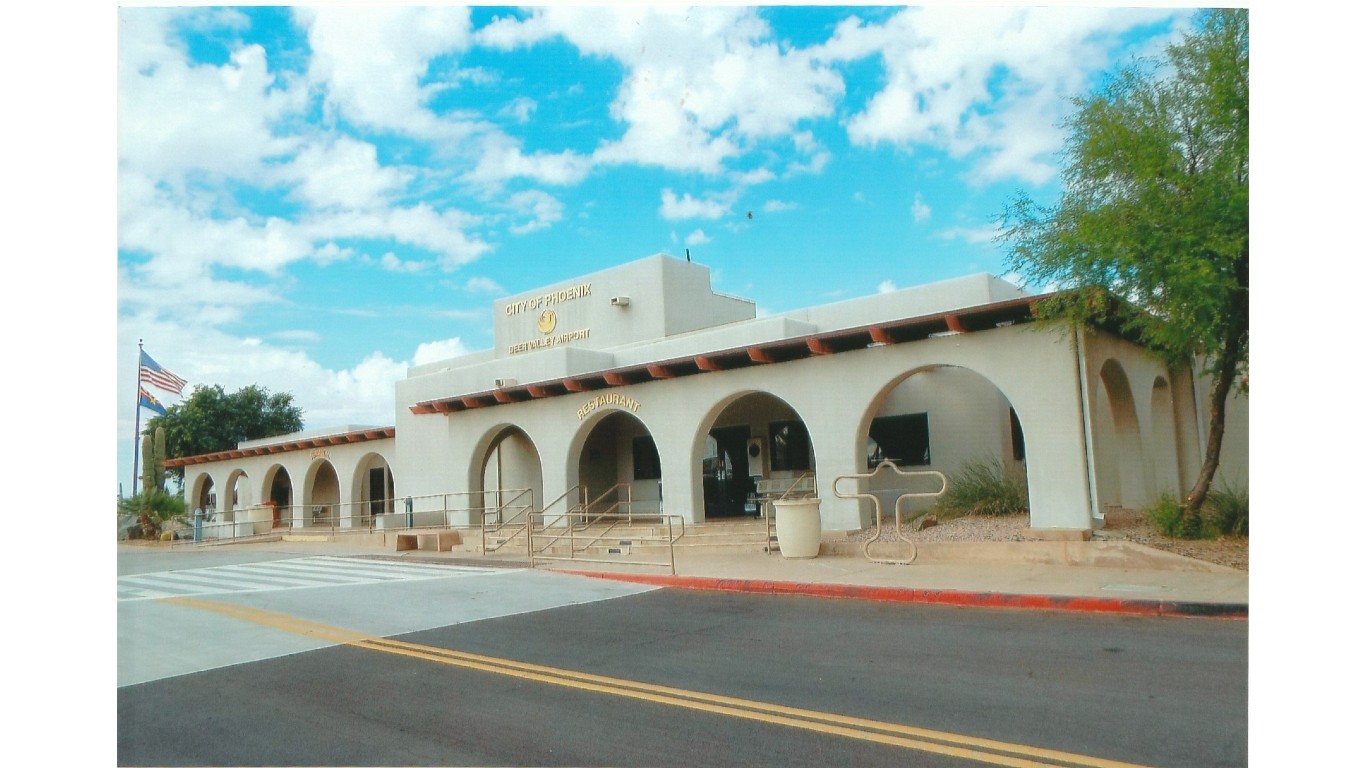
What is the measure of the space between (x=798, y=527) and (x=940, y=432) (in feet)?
18.1

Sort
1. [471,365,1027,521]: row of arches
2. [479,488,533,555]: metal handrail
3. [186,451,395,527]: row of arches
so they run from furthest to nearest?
[186,451,395,527]: row of arches, [479,488,533,555]: metal handrail, [471,365,1027,521]: row of arches

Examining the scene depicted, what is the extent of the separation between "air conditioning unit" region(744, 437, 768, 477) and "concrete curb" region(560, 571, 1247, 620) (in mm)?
8795

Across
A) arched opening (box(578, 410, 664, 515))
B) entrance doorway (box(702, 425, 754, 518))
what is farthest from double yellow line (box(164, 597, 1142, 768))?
arched opening (box(578, 410, 664, 515))

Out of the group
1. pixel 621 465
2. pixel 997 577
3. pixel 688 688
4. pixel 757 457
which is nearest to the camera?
pixel 688 688

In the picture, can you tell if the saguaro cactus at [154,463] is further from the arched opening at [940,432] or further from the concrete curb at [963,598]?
the concrete curb at [963,598]

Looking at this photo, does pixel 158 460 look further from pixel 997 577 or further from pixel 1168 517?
pixel 1168 517

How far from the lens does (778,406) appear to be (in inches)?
895

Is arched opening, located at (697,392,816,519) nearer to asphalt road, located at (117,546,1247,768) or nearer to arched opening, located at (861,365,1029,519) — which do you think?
arched opening, located at (861,365,1029,519)

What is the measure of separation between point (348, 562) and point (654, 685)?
15.1 metres

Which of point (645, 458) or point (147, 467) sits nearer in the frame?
point (645, 458)

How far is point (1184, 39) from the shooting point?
1154cm

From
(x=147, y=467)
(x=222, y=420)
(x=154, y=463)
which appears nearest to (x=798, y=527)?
(x=147, y=467)

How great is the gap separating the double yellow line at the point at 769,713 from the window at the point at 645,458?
623 inches

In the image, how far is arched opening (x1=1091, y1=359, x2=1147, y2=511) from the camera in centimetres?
1809
